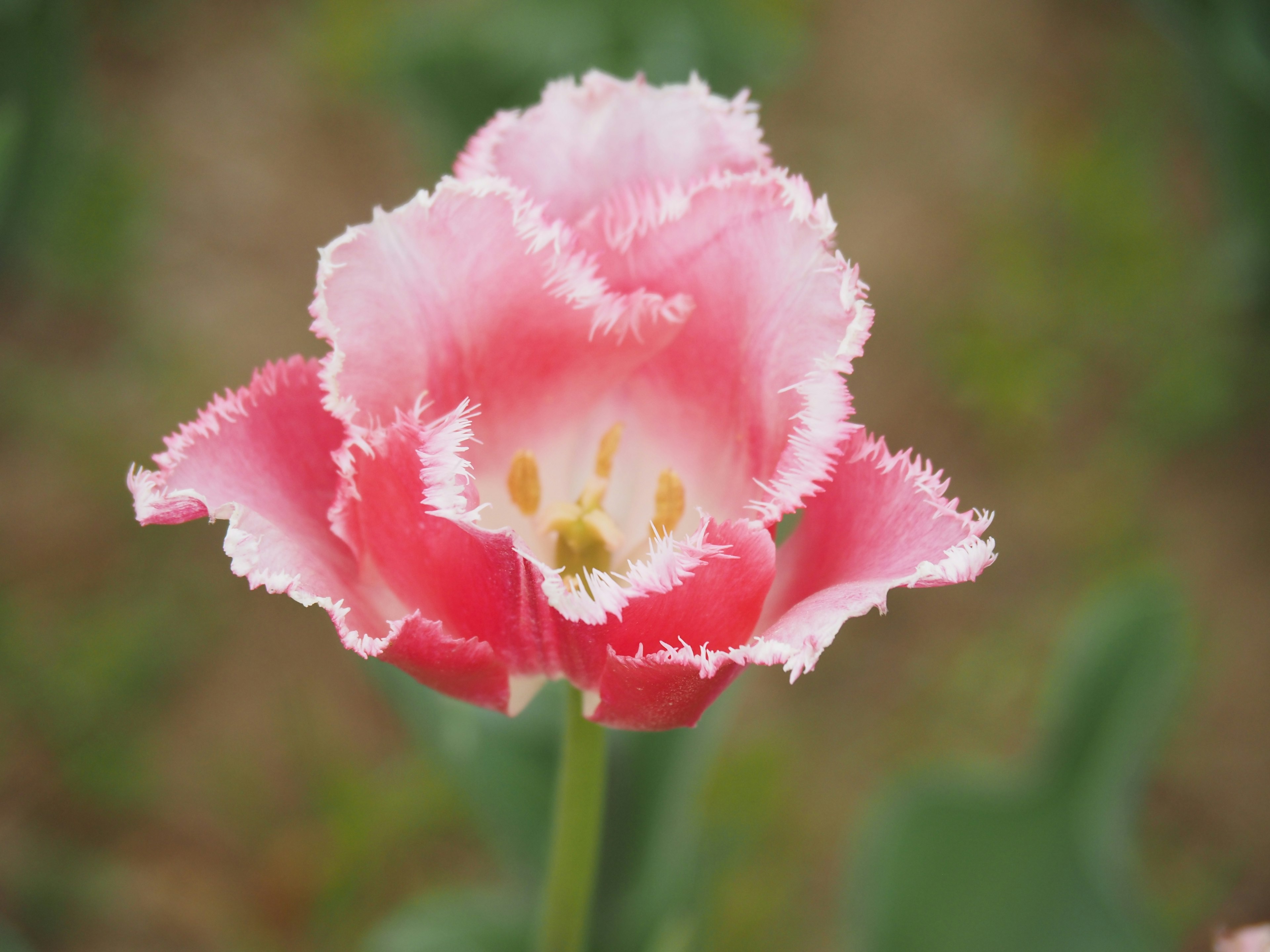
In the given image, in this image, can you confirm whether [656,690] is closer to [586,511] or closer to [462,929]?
[586,511]

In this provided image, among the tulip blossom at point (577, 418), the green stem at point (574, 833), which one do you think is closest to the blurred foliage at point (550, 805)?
the green stem at point (574, 833)

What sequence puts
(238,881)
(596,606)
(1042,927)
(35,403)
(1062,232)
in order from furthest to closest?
(1062,232) → (35,403) → (238,881) → (1042,927) → (596,606)

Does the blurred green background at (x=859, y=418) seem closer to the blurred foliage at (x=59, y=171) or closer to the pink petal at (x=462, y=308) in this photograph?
the blurred foliage at (x=59, y=171)

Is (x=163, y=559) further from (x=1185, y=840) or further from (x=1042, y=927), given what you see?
(x=1185, y=840)

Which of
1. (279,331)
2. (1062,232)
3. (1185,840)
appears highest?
(1062,232)

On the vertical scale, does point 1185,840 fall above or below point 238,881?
above

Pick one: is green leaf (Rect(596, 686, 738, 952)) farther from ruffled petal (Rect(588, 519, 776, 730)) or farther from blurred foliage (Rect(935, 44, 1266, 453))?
blurred foliage (Rect(935, 44, 1266, 453))

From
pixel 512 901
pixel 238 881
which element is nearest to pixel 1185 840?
pixel 512 901
